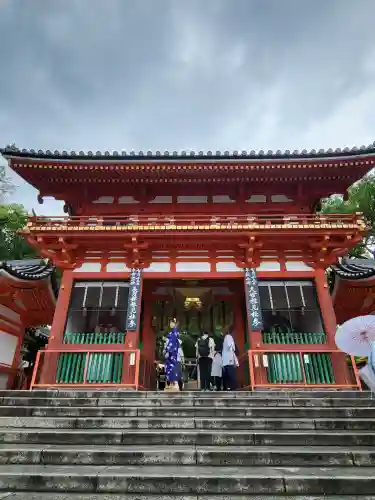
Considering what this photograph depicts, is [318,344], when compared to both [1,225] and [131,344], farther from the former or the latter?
[1,225]

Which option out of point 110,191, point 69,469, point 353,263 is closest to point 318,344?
point 353,263

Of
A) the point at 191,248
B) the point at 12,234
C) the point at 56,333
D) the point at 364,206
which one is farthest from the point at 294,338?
the point at 12,234

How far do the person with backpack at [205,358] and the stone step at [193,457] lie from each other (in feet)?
19.3

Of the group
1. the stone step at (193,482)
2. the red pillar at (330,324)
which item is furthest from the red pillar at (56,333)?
the red pillar at (330,324)

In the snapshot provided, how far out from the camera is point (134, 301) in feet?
35.7

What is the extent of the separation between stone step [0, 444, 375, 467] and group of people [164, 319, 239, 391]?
5.11m

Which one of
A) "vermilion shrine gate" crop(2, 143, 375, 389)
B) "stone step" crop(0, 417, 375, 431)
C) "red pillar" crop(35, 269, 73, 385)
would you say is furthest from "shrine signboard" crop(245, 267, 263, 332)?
"red pillar" crop(35, 269, 73, 385)

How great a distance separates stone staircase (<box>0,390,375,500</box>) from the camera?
391cm

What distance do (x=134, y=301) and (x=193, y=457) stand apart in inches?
262

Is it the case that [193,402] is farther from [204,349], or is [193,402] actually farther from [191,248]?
[191,248]

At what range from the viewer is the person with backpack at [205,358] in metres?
10.6

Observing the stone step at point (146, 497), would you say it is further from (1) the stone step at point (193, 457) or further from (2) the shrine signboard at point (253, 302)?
(2) the shrine signboard at point (253, 302)

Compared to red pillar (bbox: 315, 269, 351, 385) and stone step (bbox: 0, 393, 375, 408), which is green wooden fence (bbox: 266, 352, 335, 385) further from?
stone step (bbox: 0, 393, 375, 408)

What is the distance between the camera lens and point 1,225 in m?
22.9
